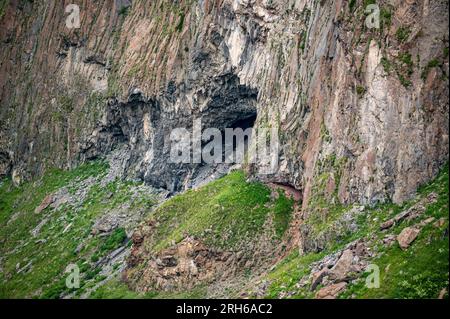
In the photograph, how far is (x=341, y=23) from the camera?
57.8m

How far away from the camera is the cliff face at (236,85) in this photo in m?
51.3

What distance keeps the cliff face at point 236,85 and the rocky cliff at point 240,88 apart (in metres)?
0.12

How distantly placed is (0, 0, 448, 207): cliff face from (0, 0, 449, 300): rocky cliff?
0.38 ft

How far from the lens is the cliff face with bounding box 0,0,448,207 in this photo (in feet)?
168

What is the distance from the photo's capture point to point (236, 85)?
77.8 meters

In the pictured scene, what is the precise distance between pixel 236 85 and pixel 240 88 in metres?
0.63

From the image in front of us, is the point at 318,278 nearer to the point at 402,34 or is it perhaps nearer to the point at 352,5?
the point at 402,34

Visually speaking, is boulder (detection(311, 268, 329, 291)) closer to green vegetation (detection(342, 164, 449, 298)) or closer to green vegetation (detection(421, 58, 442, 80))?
green vegetation (detection(342, 164, 449, 298))

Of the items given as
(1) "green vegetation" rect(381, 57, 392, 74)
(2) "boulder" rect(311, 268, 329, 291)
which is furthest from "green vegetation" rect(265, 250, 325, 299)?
(1) "green vegetation" rect(381, 57, 392, 74)

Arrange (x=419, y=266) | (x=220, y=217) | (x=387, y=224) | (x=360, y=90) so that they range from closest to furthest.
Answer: (x=419, y=266) → (x=387, y=224) → (x=360, y=90) → (x=220, y=217)

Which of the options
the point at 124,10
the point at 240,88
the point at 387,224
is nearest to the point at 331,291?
the point at 387,224

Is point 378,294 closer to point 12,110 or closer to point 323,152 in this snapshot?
point 323,152

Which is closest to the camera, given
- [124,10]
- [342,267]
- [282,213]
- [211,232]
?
[342,267]
